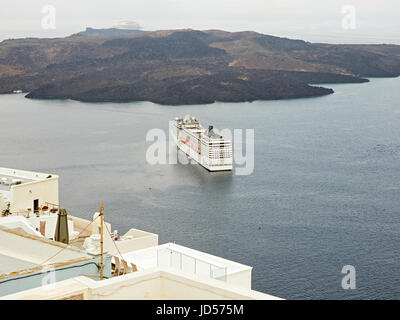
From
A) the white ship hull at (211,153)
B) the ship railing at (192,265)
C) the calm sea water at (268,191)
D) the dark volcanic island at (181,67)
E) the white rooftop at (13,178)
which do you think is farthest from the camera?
the dark volcanic island at (181,67)

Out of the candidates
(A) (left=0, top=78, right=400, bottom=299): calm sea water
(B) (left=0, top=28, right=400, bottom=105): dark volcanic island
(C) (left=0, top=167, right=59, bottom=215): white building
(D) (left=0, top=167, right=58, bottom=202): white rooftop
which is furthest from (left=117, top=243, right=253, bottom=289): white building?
(B) (left=0, top=28, right=400, bottom=105): dark volcanic island

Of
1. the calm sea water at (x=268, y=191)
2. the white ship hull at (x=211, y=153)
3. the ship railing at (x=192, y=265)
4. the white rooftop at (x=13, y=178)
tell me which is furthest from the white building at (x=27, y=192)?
the white ship hull at (x=211, y=153)

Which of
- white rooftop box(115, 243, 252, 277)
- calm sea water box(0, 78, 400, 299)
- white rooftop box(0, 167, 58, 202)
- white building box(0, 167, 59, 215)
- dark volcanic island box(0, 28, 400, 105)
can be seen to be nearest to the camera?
white rooftop box(115, 243, 252, 277)

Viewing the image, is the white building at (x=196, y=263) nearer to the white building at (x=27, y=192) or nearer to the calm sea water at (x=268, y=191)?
the white building at (x=27, y=192)

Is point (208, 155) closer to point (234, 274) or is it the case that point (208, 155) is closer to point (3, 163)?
point (3, 163)

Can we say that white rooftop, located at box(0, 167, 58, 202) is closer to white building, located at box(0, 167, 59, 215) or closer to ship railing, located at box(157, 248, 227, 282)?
white building, located at box(0, 167, 59, 215)

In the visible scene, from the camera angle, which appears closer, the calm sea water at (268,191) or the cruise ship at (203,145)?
the calm sea water at (268,191)

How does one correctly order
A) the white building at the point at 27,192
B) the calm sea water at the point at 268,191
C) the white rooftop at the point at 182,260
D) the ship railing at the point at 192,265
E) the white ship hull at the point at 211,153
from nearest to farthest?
1. the ship railing at the point at 192,265
2. the white rooftop at the point at 182,260
3. the white building at the point at 27,192
4. the calm sea water at the point at 268,191
5. the white ship hull at the point at 211,153
